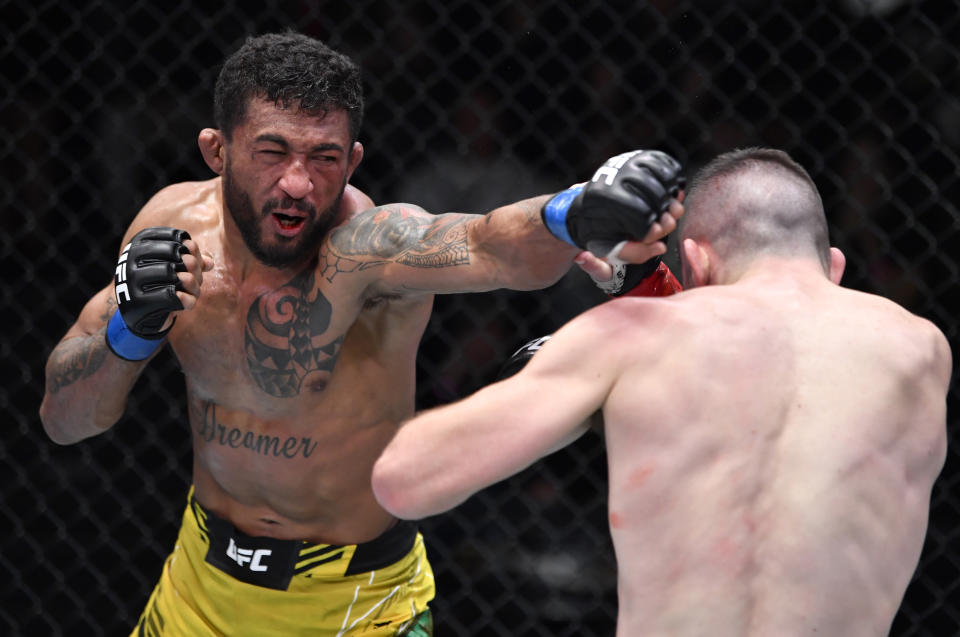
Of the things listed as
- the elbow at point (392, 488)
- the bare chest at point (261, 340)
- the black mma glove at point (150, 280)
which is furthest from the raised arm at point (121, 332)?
the elbow at point (392, 488)

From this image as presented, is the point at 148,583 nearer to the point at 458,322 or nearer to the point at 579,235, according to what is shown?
the point at 458,322

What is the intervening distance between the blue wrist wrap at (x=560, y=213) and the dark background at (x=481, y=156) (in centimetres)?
103

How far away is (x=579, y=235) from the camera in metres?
1.20

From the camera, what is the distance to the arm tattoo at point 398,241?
141 cm

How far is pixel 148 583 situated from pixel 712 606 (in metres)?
1.73

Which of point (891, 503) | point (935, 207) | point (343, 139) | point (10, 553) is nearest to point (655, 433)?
point (891, 503)

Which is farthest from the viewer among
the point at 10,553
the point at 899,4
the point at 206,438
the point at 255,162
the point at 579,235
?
the point at 10,553

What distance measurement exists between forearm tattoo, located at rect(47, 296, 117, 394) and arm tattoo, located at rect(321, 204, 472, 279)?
367 millimetres

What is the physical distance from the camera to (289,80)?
4.95 feet

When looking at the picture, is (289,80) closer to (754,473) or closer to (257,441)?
(257,441)

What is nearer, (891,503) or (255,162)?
(891,503)

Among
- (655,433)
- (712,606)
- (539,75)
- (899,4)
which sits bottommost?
(899,4)

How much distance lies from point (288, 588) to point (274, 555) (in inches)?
2.2

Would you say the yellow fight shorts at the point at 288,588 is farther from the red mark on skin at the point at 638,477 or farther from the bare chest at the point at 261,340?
the red mark on skin at the point at 638,477
